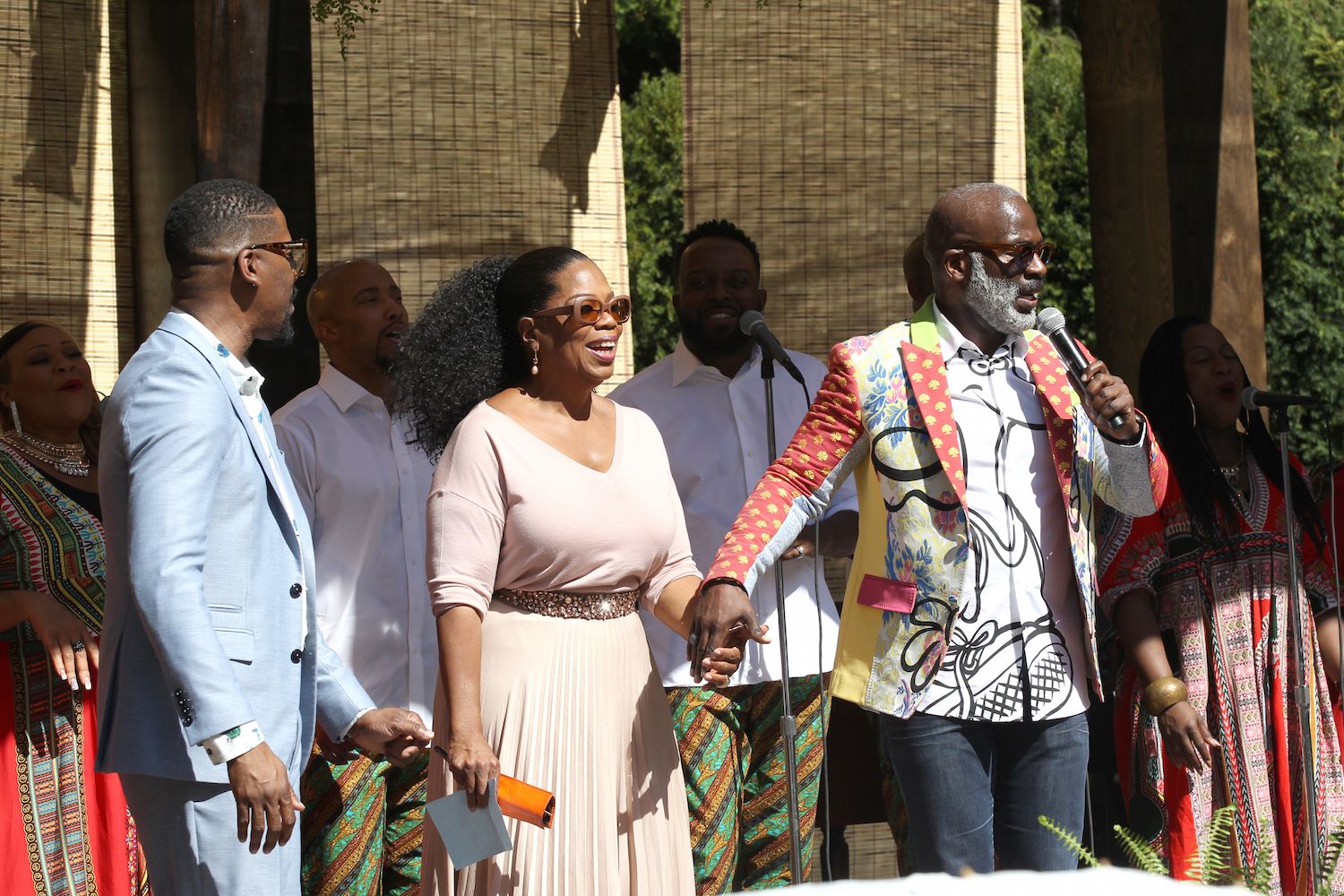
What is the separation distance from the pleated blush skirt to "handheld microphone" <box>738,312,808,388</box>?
85 centimetres

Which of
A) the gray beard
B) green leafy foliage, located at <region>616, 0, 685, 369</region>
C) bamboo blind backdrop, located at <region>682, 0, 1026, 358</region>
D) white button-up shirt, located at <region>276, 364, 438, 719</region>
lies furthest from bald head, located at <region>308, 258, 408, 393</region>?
green leafy foliage, located at <region>616, 0, 685, 369</region>

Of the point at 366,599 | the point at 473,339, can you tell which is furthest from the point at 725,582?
the point at 366,599

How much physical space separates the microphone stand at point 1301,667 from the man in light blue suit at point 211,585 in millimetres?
2391

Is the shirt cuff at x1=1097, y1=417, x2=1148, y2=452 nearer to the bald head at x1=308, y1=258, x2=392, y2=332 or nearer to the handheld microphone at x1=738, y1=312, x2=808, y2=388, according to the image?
the handheld microphone at x1=738, y1=312, x2=808, y2=388

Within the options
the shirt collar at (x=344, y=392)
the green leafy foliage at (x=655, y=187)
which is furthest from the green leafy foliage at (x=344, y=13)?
the green leafy foliage at (x=655, y=187)

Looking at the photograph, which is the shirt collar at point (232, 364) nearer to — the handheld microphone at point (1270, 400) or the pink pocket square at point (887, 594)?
the pink pocket square at point (887, 594)

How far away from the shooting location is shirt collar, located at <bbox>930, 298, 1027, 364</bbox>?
3537mm

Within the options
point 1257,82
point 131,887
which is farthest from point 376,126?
point 1257,82

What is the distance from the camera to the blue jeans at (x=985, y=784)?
134 inches

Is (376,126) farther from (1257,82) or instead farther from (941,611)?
(1257,82)

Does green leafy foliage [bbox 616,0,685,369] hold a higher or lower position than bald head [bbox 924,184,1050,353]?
higher

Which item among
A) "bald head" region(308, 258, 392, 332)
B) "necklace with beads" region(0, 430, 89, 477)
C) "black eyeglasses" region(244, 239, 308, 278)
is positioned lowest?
"necklace with beads" region(0, 430, 89, 477)

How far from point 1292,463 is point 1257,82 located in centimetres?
1103

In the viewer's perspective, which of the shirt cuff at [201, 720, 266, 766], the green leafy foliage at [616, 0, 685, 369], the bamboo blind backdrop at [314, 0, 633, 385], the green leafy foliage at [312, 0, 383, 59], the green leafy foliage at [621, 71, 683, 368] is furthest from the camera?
the green leafy foliage at [621, 71, 683, 368]
